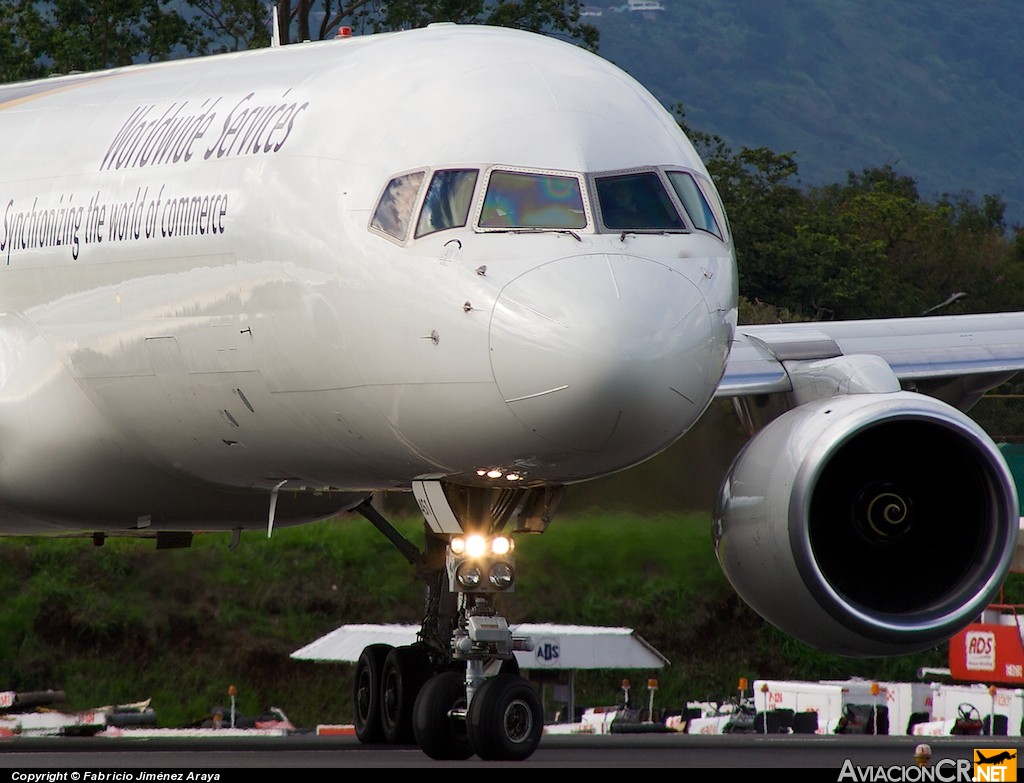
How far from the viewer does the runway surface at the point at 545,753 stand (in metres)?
13.5

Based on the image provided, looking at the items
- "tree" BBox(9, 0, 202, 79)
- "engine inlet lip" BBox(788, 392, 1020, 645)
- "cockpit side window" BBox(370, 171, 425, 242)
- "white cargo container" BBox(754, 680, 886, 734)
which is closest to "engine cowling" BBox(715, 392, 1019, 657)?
"engine inlet lip" BBox(788, 392, 1020, 645)

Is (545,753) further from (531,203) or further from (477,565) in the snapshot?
(531,203)

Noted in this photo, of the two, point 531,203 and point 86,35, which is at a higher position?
point 86,35

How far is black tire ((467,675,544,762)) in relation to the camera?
12804 mm

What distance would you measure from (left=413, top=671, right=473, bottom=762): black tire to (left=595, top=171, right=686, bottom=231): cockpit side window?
12.9 ft

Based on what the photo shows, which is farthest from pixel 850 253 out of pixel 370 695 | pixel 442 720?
pixel 442 720

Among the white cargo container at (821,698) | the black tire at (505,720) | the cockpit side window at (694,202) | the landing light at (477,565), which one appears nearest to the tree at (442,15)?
the white cargo container at (821,698)

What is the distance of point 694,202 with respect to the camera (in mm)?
12125

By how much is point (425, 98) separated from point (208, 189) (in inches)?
69.3

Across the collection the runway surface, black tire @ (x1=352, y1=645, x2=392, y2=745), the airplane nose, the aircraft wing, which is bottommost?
the runway surface

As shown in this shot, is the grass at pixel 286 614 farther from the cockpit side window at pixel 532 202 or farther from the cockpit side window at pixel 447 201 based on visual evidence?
the cockpit side window at pixel 532 202

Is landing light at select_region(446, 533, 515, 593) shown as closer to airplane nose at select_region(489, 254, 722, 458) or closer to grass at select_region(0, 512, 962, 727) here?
airplane nose at select_region(489, 254, 722, 458)

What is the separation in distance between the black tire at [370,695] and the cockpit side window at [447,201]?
534 centimetres

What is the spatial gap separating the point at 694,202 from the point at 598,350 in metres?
1.92
